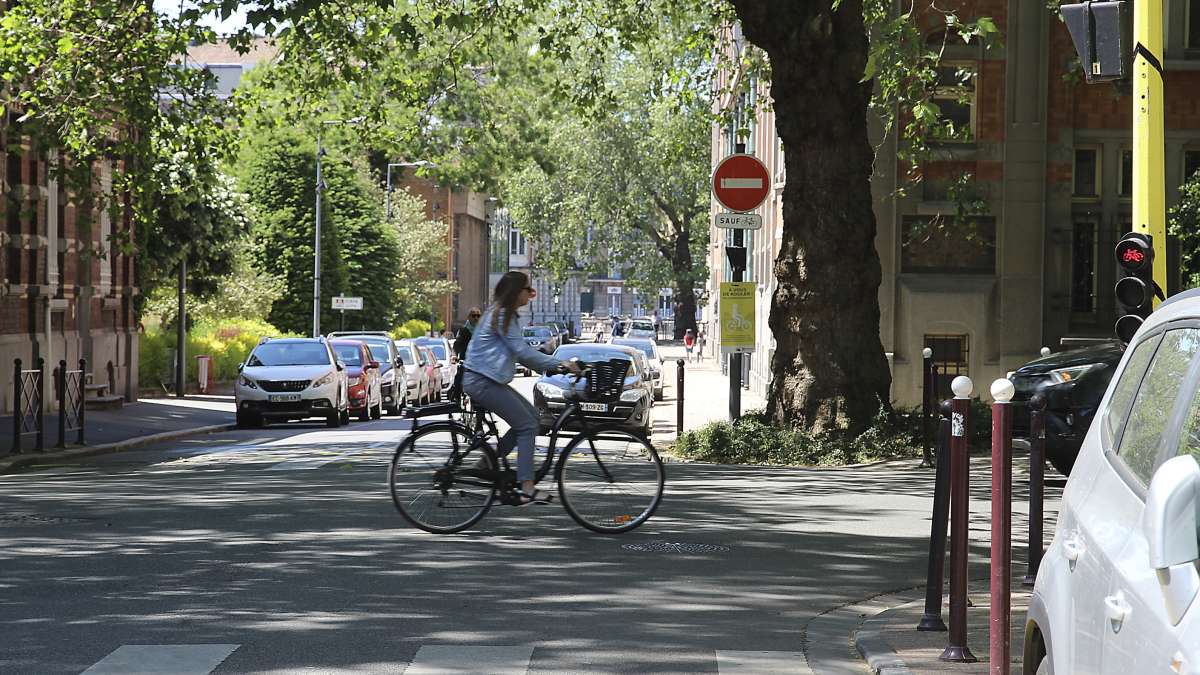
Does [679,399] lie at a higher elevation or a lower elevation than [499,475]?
higher

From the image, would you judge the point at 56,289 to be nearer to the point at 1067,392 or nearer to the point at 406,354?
the point at 406,354

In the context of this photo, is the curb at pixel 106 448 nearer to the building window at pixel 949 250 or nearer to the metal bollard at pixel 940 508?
the building window at pixel 949 250

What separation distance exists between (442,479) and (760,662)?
4.61 metres

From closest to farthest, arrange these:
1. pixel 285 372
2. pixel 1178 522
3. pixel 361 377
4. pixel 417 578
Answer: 1. pixel 1178 522
2. pixel 417 578
3. pixel 285 372
4. pixel 361 377

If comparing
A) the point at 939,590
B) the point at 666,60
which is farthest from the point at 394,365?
the point at 939,590

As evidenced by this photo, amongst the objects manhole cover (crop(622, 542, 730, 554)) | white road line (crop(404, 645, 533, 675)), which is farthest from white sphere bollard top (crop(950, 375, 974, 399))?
manhole cover (crop(622, 542, 730, 554))

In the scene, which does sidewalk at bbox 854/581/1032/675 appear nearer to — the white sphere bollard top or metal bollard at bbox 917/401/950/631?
metal bollard at bbox 917/401/950/631

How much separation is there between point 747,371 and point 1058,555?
44776 mm

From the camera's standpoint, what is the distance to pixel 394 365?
38938 millimetres

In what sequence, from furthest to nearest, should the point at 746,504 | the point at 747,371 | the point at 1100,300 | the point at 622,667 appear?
the point at 747,371
the point at 1100,300
the point at 746,504
the point at 622,667

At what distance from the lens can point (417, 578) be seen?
31.4ft

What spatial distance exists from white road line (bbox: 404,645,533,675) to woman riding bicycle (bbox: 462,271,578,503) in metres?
4.05

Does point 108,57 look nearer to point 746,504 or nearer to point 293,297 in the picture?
point 746,504

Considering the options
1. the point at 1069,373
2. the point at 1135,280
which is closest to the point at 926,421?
the point at 1069,373
